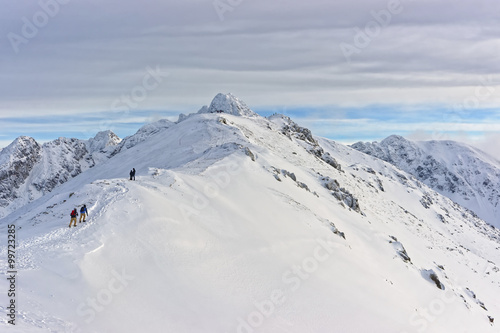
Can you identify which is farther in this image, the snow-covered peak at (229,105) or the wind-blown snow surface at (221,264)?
the snow-covered peak at (229,105)

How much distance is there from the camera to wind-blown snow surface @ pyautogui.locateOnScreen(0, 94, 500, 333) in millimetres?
16469

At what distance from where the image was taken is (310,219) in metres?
35.2

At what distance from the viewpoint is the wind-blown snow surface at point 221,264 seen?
16469 millimetres

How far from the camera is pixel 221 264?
862 inches

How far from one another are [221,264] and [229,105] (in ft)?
393

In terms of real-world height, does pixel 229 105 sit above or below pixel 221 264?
above

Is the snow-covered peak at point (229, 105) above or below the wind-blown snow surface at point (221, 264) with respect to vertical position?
above

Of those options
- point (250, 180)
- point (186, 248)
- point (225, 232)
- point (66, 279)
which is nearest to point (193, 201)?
point (225, 232)

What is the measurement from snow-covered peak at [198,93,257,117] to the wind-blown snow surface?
8942cm

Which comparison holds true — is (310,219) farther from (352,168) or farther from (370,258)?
(352,168)

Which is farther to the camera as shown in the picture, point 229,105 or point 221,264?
point 229,105

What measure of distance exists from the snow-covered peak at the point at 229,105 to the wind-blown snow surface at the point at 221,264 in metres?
89.4

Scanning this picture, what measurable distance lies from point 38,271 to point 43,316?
3455mm

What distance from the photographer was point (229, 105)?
454 ft
